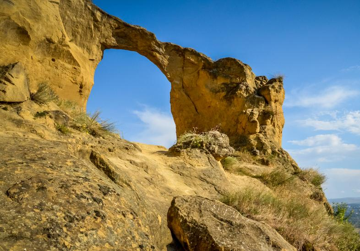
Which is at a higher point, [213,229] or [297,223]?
[297,223]

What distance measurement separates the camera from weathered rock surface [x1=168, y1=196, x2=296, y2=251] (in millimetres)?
2721

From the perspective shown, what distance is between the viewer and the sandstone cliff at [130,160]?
1.86 meters

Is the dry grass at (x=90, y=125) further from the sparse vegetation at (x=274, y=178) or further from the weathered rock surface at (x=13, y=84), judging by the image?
the sparse vegetation at (x=274, y=178)

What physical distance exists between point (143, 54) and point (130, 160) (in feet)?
24.3

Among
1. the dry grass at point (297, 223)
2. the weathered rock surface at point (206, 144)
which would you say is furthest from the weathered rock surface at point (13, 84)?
the dry grass at point (297, 223)

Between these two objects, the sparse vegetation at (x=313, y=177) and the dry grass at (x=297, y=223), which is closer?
the dry grass at (x=297, y=223)

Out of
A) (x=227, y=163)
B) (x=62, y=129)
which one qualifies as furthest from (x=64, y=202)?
(x=227, y=163)

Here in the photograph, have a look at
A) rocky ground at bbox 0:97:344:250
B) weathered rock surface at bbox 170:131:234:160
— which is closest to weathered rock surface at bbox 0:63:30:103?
rocky ground at bbox 0:97:344:250

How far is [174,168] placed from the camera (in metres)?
5.75

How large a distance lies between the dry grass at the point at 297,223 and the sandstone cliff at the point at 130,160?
0.02 meters

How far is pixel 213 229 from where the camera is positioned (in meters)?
2.83

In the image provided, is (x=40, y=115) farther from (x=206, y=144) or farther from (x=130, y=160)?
(x=206, y=144)

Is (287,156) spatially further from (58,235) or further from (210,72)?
(58,235)

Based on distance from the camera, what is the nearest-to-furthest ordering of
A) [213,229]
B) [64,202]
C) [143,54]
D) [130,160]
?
[64,202] → [213,229] → [130,160] → [143,54]
